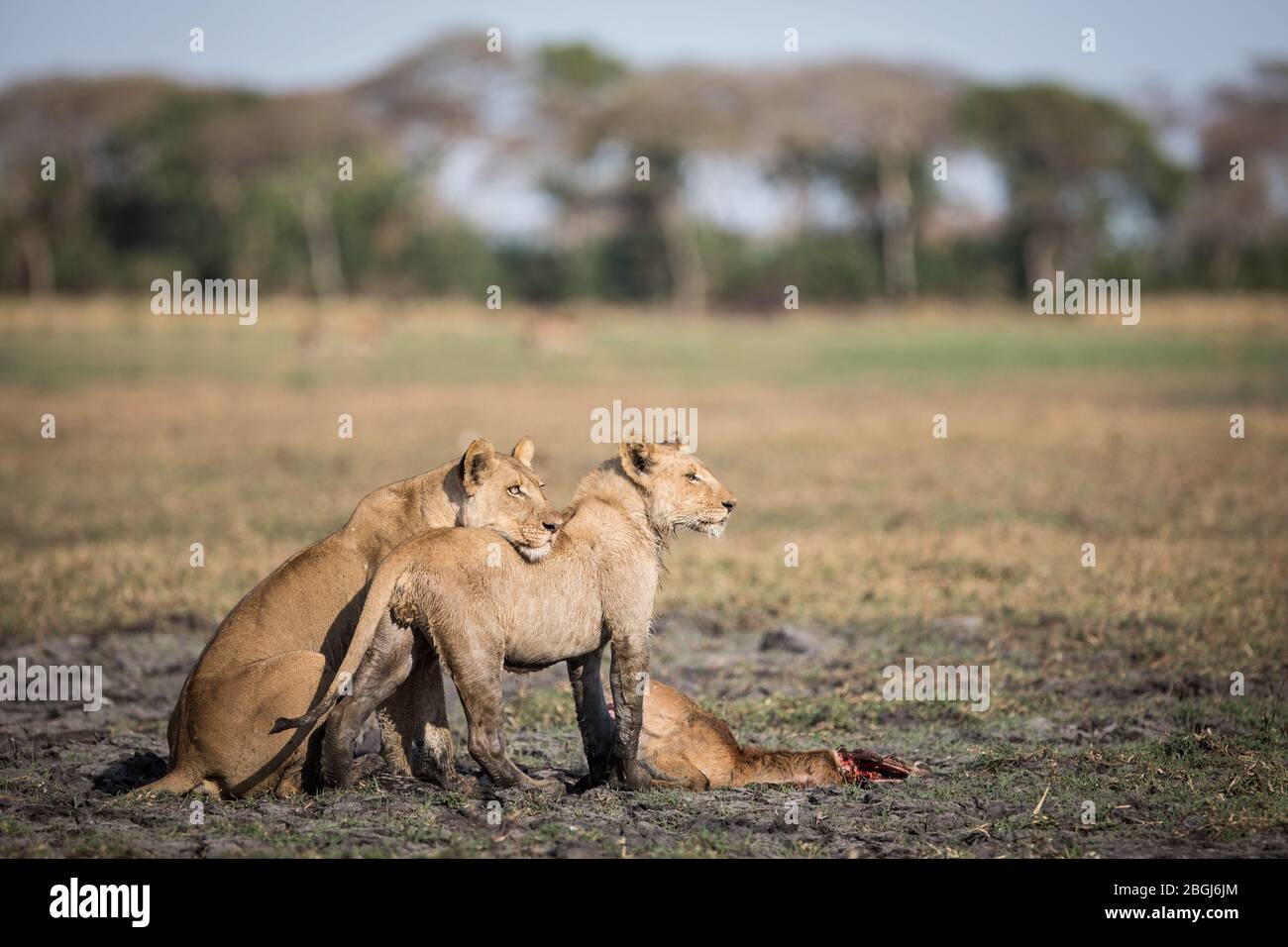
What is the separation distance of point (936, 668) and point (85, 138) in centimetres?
4841

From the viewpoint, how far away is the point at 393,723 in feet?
20.6

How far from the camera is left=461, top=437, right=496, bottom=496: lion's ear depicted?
6.20 m

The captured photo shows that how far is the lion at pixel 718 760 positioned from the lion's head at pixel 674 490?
776mm

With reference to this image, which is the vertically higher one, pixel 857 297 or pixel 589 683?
pixel 857 297

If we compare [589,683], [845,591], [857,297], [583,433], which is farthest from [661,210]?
[589,683]

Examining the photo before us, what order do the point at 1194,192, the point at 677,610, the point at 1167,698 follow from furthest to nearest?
the point at 1194,192 → the point at 677,610 → the point at 1167,698

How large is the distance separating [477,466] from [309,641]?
0.99 m

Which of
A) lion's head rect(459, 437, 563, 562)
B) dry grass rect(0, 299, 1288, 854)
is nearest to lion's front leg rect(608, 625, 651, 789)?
lion's head rect(459, 437, 563, 562)

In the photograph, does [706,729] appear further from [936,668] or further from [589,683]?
[936,668]

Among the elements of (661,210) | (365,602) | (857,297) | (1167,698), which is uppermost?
(661,210)

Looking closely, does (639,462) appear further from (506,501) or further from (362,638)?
(362,638)

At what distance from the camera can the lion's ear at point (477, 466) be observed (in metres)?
6.20

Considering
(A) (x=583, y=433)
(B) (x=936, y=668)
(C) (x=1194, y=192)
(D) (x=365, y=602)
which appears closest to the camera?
(D) (x=365, y=602)

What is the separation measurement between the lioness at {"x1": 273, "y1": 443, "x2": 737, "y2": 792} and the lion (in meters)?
0.16
